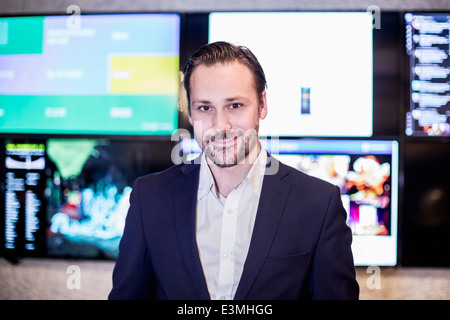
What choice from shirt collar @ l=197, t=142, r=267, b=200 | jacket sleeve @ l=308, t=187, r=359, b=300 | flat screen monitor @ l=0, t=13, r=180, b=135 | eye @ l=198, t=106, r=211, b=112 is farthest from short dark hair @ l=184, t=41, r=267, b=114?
flat screen monitor @ l=0, t=13, r=180, b=135

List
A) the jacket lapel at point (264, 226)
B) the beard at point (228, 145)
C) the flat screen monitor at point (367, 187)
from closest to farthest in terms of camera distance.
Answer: the jacket lapel at point (264, 226) → the beard at point (228, 145) → the flat screen monitor at point (367, 187)

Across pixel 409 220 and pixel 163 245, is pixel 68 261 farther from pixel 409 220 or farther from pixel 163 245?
pixel 409 220

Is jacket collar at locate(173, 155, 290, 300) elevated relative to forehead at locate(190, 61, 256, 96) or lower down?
lower down

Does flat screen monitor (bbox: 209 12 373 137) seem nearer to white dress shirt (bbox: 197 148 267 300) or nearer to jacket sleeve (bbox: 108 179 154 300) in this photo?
white dress shirt (bbox: 197 148 267 300)

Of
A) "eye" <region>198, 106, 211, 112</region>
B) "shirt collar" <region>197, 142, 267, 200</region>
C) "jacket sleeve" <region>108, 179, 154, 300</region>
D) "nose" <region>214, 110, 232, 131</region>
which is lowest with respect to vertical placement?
"jacket sleeve" <region>108, 179, 154, 300</region>

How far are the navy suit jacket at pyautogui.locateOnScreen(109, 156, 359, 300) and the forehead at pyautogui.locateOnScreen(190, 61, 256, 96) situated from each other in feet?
0.98

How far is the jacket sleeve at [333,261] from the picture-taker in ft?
3.71

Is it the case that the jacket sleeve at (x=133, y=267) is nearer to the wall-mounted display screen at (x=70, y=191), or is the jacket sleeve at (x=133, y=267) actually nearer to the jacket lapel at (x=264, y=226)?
the jacket lapel at (x=264, y=226)

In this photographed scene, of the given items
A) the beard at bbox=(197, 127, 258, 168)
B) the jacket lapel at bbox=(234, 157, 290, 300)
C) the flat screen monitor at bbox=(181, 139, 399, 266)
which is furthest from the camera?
the flat screen monitor at bbox=(181, 139, 399, 266)

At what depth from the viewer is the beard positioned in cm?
122

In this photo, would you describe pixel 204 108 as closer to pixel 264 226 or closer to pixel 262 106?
pixel 262 106

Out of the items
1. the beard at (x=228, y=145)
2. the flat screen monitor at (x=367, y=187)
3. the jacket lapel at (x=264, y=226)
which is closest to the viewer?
the jacket lapel at (x=264, y=226)

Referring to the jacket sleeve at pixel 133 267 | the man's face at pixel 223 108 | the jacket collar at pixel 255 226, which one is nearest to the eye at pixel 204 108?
the man's face at pixel 223 108

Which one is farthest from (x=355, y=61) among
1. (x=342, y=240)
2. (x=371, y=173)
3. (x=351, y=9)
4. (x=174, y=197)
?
(x=174, y=197)
